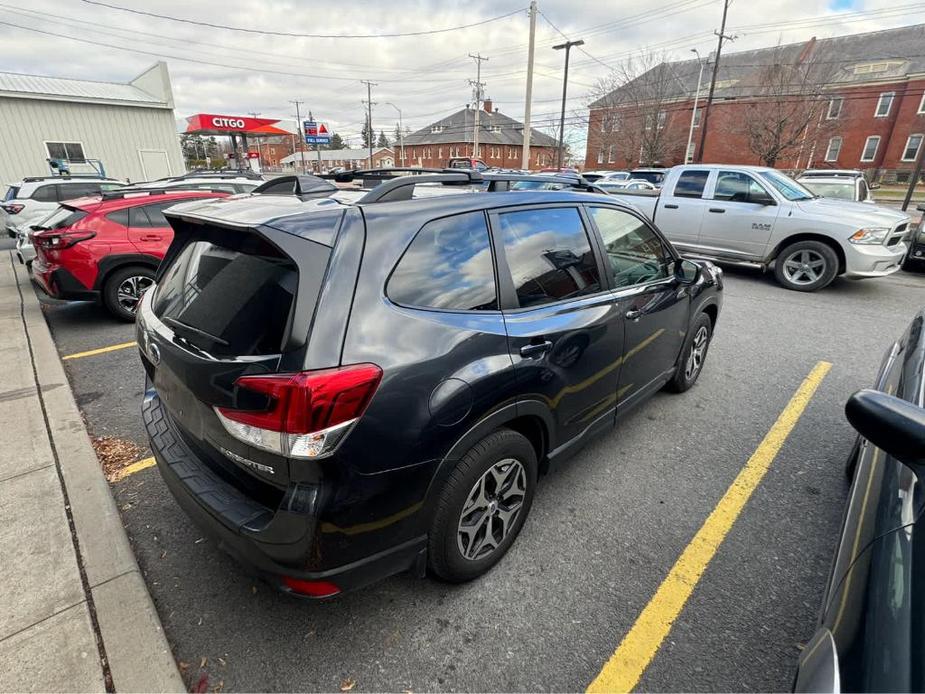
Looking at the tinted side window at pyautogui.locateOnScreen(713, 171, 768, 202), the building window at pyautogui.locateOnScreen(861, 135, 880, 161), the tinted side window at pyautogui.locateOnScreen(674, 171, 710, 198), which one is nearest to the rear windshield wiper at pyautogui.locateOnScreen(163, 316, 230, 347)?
the tinted side window at pyautogui.locateOnScreen(713, 171, 768, 202)

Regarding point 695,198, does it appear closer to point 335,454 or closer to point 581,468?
point 581,468

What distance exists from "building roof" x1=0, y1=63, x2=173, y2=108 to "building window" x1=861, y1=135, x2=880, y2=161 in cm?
5309

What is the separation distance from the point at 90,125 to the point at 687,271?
24532 mm

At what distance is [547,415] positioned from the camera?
2359mm

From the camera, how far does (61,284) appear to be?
561 cm

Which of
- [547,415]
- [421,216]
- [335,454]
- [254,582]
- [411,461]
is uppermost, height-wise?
[421,216]

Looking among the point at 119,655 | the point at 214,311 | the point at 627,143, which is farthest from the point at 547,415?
the point at 627,143

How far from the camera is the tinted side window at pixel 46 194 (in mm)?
11957

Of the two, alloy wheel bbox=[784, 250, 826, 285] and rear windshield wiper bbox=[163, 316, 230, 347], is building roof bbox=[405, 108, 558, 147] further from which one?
rear windshield wiper bbox=[163, 316, 230, 347]

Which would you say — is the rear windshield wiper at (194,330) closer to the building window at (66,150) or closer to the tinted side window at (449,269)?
the tinted side window at (449,269)

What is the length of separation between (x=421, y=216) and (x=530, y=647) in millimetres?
1861

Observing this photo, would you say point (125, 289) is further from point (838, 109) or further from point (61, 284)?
point (838, 109)

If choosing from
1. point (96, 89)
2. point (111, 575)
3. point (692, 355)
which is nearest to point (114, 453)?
point (111, 575)

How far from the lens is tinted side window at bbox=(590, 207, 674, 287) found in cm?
292
